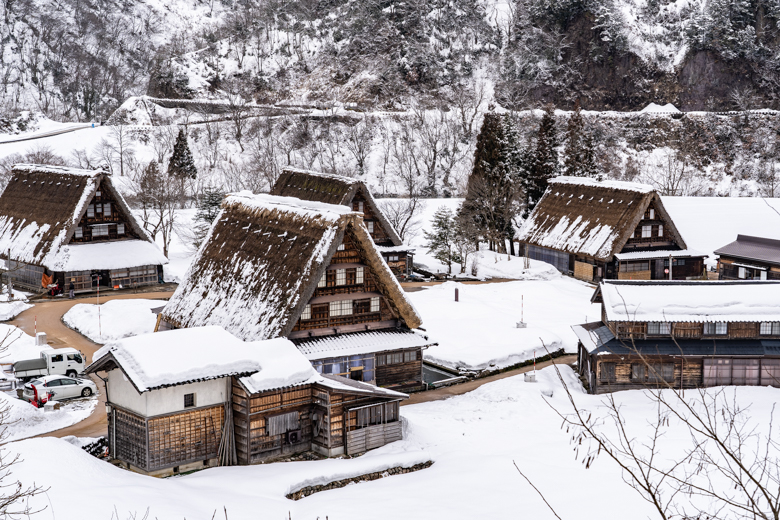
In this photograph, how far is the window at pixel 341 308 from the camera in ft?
93.9

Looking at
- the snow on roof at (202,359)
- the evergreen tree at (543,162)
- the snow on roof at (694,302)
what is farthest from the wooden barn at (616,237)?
the snow on roof at (202,359)

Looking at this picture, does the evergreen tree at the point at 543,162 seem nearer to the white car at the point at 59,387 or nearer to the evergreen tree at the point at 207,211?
the evergreen tree at the point at 207,211

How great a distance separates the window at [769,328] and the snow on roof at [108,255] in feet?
104

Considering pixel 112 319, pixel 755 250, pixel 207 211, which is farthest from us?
pixel 207 211

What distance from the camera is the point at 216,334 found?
24.8m

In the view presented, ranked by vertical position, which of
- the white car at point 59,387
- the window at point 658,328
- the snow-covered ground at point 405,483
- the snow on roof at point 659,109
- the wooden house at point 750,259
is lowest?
the snow-covered ground at point 405,483

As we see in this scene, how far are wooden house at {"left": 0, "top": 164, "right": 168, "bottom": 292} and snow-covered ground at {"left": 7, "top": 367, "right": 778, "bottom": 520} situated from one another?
2508 cm

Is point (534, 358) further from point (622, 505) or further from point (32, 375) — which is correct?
point (32, 375)

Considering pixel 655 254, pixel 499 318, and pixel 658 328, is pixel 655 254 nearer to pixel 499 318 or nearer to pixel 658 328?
pixel 499 318

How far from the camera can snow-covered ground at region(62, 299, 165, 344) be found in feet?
120

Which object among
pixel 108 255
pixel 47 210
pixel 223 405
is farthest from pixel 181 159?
pixel 223 405

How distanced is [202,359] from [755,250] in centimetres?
3687

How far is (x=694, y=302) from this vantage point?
31.2m

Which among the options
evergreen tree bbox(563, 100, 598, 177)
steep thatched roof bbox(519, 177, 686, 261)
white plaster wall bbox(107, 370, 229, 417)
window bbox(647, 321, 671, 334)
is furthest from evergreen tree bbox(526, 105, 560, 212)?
white plaster wall bbox(107, 370, 229, 417)
